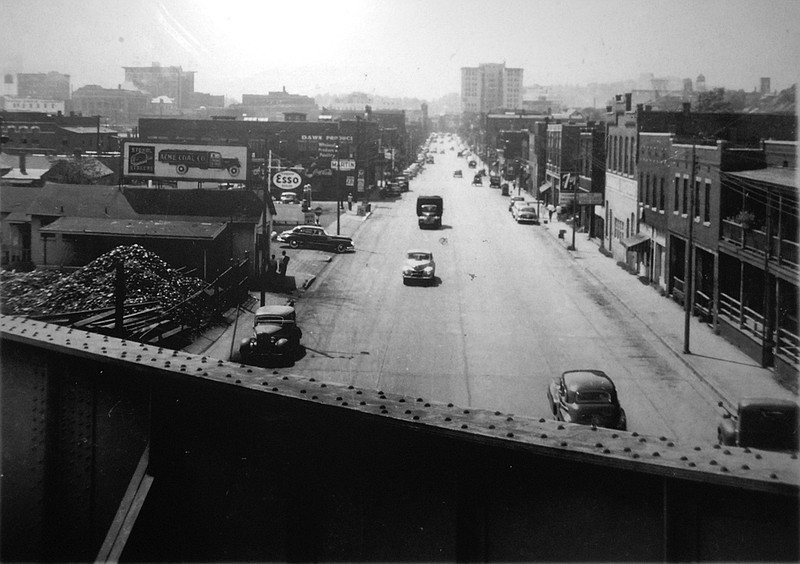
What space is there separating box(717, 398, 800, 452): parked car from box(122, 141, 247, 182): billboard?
32.1 m

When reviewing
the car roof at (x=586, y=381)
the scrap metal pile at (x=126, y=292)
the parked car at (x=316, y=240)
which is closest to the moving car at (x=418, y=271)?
the scrap metal pile at (x=126, y=292)

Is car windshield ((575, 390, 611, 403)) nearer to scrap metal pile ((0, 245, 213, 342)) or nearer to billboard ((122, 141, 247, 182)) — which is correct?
scrap metal pile ((0, 245, 213, 342))

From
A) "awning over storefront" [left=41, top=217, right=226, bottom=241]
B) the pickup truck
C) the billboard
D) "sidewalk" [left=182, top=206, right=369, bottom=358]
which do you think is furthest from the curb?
the pickup truck

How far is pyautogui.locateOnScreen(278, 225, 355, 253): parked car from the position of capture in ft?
171

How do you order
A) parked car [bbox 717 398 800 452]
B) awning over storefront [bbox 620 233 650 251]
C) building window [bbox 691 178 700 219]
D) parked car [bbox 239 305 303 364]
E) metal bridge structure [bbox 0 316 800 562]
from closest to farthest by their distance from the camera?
1. metal bridge structure [bbox 0 316 800 562]
2. parked car [bbox 717 398 800 452]
3. parked car [bbox 239 305 303 364]
4. building window [bbox 691 178 700 219]
5. awning over storefront [bbox 620 233 650 251]

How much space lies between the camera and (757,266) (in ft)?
88.9

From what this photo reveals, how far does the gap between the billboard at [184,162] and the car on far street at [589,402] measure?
28651mm

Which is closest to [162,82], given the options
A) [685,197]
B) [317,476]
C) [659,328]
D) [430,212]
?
[430,212]

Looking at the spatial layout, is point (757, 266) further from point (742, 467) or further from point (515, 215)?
point (515, 215)

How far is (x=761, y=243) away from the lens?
89.4ft

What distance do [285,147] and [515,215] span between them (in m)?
33.7

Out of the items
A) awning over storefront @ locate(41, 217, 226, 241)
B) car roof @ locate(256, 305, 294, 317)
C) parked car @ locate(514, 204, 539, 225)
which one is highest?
parked car @ locate(514, 204, 539, 225)

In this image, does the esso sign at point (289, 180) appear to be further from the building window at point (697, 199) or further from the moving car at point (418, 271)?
the building window at point (697, 199)

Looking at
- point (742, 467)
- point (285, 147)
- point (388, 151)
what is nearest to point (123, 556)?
point (742, 467)
